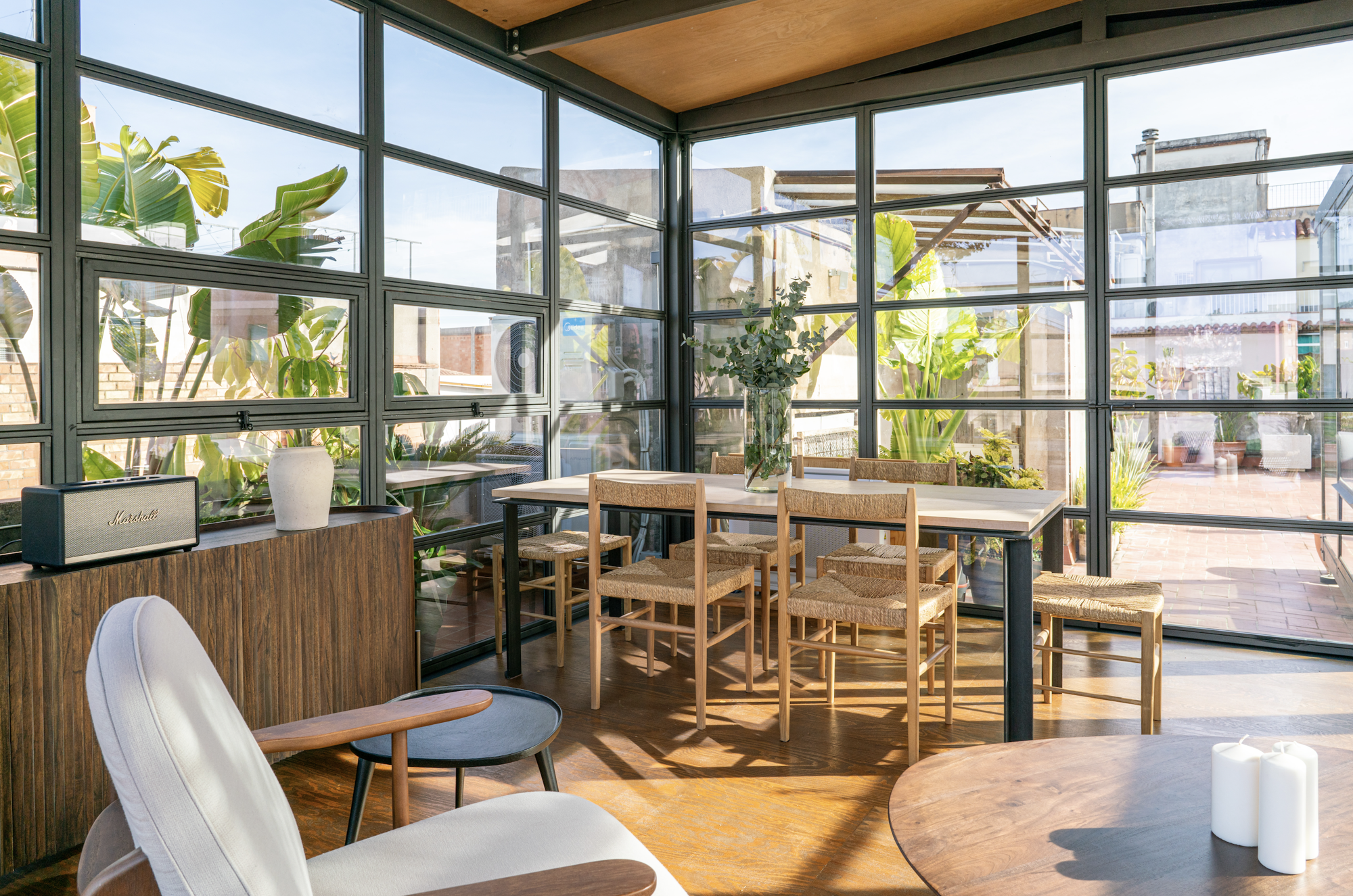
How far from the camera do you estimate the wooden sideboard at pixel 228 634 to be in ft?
6.41

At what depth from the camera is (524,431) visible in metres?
4.45

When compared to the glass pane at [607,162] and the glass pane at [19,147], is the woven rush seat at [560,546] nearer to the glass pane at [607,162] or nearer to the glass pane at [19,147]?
the glass pane at [607,162]

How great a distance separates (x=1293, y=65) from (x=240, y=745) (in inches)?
199

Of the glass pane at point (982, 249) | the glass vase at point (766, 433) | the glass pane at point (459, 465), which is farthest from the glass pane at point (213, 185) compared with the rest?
the glass pane at point (982, 249)

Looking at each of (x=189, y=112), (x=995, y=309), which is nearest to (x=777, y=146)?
(x=995, y=309)

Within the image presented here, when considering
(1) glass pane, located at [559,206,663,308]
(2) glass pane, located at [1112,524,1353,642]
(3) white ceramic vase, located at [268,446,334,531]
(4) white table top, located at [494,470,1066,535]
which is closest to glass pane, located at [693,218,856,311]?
(1) glass pane, located at [559,206,663,308]

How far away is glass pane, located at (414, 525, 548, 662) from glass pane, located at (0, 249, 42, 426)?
1.59 meters

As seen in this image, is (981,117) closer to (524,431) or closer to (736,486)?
(736,486)

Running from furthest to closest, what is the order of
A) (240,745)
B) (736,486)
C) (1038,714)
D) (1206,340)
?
(1206,340) < (736,486) < (1038,714) < (240,745)

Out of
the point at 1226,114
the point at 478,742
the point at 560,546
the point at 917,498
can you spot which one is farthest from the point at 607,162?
the point at 478,742

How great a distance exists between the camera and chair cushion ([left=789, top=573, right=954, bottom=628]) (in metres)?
2.87

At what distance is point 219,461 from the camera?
3.02 meters

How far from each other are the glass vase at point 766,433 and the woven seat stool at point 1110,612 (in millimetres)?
1137

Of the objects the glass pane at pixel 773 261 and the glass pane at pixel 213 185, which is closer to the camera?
the glass pane at pixel 213 185
